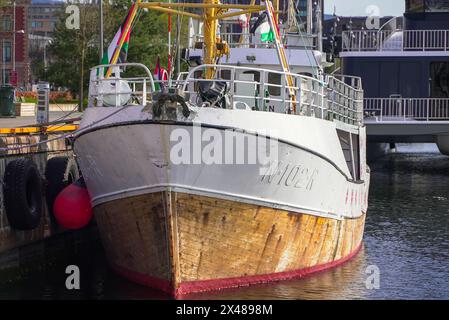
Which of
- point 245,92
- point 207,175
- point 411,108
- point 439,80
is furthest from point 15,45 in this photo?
point 207,175

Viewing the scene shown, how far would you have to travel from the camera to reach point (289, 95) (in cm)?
1933

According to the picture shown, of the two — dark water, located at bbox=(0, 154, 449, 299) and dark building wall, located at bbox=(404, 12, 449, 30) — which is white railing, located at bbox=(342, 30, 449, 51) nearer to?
dark building wall, located at bbox=(404, 12, 449, 30)

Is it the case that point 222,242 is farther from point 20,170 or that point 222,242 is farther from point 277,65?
point 277,65

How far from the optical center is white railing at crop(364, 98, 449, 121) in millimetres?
39875

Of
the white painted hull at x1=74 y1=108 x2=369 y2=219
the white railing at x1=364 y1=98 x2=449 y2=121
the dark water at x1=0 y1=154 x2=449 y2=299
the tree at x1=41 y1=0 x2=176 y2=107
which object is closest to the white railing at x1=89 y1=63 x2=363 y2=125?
the white painted hull at x1=74 y1=108 x2=369 y2=219

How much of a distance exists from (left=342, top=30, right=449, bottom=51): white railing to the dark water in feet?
29.3

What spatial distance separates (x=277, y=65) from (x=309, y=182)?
19.8ft

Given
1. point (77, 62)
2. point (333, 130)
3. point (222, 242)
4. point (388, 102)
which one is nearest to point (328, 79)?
point (333, 130)

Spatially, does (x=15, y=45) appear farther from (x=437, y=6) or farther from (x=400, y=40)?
(x=400, y=40)

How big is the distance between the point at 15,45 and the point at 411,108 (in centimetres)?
5803

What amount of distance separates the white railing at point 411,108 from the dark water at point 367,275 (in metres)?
6.82

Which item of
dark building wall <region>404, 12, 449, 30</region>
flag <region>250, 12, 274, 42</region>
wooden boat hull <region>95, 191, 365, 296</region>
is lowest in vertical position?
wooden boat hull <region>95, 191, 365, 296</region>

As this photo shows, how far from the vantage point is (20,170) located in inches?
787

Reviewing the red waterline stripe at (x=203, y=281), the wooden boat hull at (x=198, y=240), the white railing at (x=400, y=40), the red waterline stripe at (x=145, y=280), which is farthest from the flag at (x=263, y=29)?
the white railing at (x=400, y=40)
